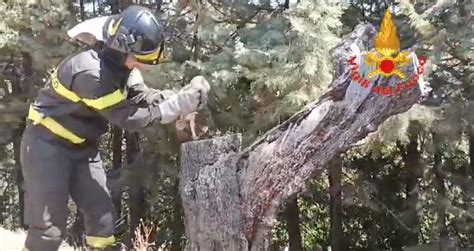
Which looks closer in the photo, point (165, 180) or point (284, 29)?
point (284, 29)

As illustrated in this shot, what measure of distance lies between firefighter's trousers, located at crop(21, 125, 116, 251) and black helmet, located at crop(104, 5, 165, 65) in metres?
0.59

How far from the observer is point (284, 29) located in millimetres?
5328

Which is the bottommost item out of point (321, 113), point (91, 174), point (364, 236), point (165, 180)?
point (364, 236)

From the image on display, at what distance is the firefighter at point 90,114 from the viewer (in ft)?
9.52

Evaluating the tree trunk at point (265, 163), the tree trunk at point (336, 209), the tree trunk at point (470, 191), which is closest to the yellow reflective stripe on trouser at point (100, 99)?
the tree trunk at point (265, 163)

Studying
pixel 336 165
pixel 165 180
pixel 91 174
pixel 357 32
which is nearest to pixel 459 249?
pixel 336 165

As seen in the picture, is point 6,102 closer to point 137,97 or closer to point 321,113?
point 137,97

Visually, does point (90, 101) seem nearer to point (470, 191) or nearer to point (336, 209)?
point (470, 191)

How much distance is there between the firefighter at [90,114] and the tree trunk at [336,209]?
4.09 meters

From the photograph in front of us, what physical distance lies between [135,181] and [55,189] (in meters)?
3.98

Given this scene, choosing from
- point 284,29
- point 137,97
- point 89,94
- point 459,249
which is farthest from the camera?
point 459,249

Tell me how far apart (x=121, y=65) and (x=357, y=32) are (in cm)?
120

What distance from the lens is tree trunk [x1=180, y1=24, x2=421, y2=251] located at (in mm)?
3172

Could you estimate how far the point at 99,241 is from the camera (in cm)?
330
